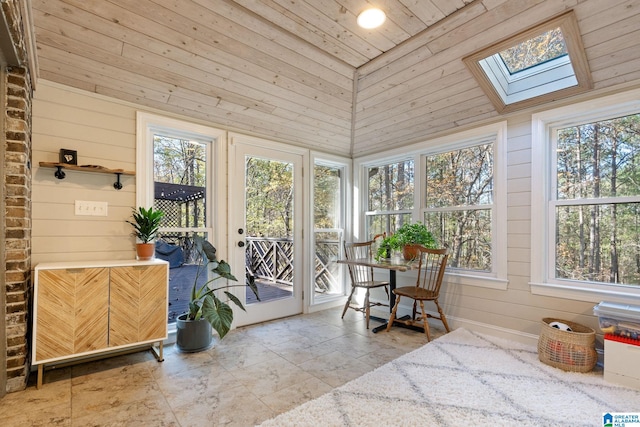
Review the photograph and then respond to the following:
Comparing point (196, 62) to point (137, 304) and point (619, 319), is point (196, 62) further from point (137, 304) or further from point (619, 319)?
point (619, 319)

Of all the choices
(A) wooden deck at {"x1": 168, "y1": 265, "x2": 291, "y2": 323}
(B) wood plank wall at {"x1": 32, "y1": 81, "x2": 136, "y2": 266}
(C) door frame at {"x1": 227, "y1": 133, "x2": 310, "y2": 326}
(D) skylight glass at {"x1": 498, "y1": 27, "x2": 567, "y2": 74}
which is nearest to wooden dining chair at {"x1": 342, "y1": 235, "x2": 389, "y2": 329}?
(C) door frame at {"x1": 227, "y1": 133, "x2": 310, "y2": 326}

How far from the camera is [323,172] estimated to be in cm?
441

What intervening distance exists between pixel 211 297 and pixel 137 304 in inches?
23.6

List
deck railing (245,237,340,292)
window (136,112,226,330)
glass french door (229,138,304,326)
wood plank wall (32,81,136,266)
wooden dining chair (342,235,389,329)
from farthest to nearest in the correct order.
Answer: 1. wooden dining chair (342,235,389,329)
2. deck railing (245,237,340,292)
3. glass french door (229,138,304,326)
4. window (136,112,226,330)
5. wood plank wall (32,81,136,266)

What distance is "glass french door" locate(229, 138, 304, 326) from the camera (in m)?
3.49

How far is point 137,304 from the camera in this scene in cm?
247

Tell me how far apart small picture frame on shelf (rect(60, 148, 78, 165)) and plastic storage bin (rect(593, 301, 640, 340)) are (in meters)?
4.13

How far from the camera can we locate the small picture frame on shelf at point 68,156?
246 cm

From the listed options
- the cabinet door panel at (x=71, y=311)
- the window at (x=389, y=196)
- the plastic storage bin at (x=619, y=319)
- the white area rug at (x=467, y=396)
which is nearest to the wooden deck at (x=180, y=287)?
the cabinet door panel at (x=71, y=311)

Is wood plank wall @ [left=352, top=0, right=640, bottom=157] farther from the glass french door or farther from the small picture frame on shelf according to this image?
the small picture frame on shelf

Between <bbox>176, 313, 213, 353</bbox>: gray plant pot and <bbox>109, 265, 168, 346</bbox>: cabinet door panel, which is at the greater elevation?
<bbox>109, 265, 168, 346</bbox>: cabinet door panel

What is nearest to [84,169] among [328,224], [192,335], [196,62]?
[196,62]

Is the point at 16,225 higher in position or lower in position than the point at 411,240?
higher

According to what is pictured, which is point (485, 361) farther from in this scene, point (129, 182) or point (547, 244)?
point (129, 182)
